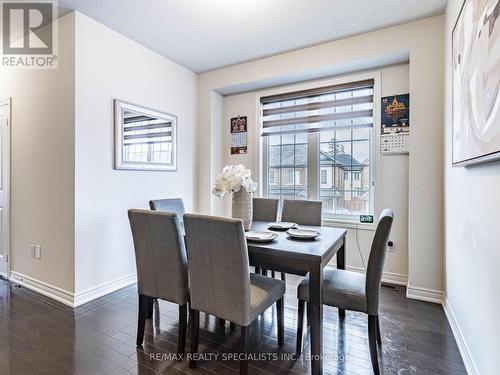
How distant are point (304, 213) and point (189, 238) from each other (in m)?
1.45

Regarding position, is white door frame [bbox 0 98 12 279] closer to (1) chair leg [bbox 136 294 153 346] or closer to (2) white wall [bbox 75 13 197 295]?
(2) white wall [bbox 75 13 197 295]

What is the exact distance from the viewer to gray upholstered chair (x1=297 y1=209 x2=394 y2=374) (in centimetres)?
158

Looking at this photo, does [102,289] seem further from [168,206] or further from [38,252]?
[168,206]

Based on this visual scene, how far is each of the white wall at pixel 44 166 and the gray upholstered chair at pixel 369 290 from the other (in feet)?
7.35

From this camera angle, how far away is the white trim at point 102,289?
2.53 meters

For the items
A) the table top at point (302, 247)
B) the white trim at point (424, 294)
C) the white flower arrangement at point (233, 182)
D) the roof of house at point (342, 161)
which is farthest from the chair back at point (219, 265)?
the roof of house at point (342, 161)

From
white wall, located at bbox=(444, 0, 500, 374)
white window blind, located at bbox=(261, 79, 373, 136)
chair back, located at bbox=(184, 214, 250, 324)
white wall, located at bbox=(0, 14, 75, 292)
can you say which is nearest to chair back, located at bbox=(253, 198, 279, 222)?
white window blind, located at bbox=(261, 79, 373, 136)

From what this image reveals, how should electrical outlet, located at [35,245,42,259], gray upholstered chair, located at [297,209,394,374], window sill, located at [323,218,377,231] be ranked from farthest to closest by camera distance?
window sill, located at [323,218,377,231], electrical outlet, located at [35,245,42,259], gray upholstered chair, located at [297,209,394,374]

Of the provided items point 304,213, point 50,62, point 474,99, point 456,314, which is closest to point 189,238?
point 304,213

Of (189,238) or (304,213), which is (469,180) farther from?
(189,238)

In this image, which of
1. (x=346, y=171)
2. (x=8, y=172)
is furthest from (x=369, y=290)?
(x=8, y=172)

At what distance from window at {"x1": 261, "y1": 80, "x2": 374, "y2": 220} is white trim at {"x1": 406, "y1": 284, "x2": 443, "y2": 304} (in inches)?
36.9

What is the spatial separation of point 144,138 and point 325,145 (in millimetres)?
2191

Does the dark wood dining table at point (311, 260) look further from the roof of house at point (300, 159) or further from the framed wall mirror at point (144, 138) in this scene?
the framed wall mirror at point (144, 138)
